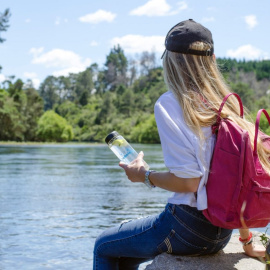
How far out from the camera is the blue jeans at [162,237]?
8.67 ft

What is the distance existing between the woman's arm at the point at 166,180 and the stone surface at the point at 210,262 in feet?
1.51

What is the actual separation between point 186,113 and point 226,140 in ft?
0.76

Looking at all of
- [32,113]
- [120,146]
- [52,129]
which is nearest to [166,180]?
[120,146]

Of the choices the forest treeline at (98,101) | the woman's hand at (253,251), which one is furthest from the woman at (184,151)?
the forest treeline at (98,101)

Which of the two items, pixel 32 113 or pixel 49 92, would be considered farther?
pixel 49 92

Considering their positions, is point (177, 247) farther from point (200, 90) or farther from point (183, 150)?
point (200, 90)

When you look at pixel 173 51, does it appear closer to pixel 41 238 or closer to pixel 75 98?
pixel 41 238

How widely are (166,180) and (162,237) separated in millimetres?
348

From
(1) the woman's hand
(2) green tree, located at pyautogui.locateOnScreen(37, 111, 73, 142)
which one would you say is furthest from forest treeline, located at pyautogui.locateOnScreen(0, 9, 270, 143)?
(1) the woman's hand

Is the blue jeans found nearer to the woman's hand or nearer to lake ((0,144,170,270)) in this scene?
the woman's hand

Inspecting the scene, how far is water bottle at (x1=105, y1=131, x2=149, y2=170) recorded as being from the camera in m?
3.10

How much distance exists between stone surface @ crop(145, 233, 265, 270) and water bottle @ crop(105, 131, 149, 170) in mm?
648

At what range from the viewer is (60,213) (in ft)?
30.5

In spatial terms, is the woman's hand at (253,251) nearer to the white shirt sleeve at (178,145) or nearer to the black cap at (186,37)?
the white shirt sleeve at (178,145)
